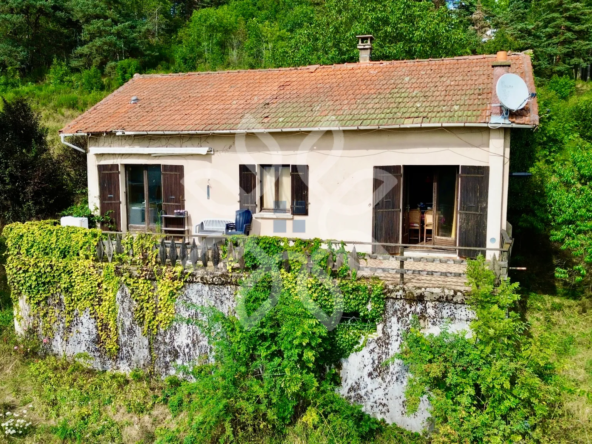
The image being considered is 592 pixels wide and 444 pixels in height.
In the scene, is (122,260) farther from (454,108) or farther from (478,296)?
(454,108)

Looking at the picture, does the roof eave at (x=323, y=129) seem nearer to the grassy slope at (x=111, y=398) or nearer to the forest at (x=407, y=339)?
the forest at (x=407, y=339)

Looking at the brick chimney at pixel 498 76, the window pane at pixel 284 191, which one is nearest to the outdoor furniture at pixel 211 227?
the window pane at pixel 284 191

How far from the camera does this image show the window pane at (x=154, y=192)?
13.3 m

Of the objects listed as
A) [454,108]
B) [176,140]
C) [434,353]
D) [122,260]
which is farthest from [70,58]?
[434,353]

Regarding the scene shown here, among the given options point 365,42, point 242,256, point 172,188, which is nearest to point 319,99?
point 365,42

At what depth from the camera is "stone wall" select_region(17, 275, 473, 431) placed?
8531 millimetres

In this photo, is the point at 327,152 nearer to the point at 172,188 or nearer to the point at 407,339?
the point at 172,188

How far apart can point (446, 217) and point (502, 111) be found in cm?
285

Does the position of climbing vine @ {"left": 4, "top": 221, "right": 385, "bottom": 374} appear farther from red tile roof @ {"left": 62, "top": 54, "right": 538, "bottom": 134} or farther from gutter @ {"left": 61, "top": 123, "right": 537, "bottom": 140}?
red tile roof @ {"left": 62, "top": 54, "right": 538, "bottom": 134}

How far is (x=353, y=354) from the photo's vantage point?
900 cm

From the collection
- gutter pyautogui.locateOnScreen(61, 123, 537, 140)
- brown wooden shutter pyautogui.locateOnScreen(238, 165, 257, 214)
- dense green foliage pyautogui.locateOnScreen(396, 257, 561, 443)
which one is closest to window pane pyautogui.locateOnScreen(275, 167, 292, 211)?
brown wooden shutter pyautogui.locateOnScreen(238, 165, 257, 214)

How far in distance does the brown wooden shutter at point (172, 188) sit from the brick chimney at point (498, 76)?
7439mm

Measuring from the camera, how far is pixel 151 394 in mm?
9969

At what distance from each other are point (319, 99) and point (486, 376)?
7.74 meters
